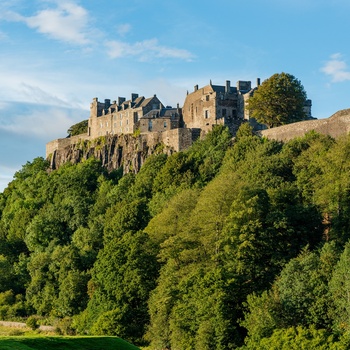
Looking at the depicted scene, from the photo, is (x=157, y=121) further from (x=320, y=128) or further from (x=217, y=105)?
(x=320, y=128)

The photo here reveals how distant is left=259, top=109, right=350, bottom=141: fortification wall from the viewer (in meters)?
62.7

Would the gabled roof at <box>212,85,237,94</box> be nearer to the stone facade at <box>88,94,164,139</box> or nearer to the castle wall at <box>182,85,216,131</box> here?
the castle wall at <box>182,85,216,131</box>

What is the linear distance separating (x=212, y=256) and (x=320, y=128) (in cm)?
1787

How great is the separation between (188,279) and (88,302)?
13.9 meters

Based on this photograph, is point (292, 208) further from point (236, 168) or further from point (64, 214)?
point (64, 214)

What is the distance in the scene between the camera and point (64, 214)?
82.1 metres

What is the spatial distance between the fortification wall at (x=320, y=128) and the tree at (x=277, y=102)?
683 centimetres

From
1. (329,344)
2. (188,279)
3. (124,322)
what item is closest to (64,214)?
(124,322)

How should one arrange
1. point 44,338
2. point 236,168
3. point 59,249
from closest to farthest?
point 44,338, point 236,168, point 59,249

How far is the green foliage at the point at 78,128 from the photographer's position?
113 meters

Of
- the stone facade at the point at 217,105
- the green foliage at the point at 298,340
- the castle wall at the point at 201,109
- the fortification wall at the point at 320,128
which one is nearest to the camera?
the green foliage at the point at 298,340

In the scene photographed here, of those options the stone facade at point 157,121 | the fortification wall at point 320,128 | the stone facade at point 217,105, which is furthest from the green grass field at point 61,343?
the stone facade at point 217,105

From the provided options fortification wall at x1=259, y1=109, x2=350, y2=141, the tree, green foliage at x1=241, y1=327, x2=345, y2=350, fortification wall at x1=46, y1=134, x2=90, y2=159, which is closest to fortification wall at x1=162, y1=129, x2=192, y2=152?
the tree

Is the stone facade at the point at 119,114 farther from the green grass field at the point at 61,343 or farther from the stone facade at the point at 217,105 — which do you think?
the green grass field at the point at 61,343
